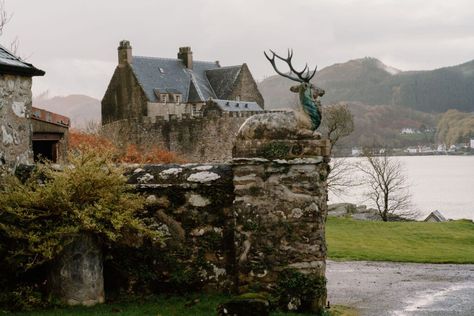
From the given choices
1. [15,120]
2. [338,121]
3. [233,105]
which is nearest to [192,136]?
[233,105]

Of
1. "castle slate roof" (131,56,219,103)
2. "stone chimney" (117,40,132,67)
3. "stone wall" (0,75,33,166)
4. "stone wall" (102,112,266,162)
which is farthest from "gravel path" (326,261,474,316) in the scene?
"stone chimney" (117,40,132,67)

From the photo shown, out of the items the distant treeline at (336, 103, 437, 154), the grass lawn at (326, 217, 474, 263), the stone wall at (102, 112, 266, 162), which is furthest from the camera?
the distant treeline at (336, 103, 437, 154)

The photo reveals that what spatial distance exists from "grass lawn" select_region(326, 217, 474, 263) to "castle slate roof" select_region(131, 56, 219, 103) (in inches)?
1036

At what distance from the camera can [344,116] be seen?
42.9 m

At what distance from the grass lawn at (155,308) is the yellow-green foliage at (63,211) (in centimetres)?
63

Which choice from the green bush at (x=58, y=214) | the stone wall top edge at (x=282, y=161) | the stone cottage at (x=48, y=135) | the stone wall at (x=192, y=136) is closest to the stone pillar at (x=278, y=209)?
the stone wall top edge at (x=282, y=161)

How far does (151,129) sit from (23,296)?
36.1 metres

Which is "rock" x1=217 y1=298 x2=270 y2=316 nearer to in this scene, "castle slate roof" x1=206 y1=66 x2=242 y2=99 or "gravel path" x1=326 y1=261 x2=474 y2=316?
"gravel path" x1=326 y1=261 x2=474 y2=316

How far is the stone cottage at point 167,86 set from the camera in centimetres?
5178

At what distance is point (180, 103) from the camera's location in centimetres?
5244

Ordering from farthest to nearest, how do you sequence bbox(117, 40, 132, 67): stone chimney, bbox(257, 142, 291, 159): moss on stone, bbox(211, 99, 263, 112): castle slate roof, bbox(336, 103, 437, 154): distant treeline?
bbox(336, 103, 437, 154): distant treeline < bbox(117, 40, 132, 67): stone chimney < bbox(211, 99, 263, 112): castle slate roof < bbox(257, 142, 291, 159): moss on stone

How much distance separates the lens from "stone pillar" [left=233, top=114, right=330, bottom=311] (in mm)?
6930

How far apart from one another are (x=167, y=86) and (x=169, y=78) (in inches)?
41.0

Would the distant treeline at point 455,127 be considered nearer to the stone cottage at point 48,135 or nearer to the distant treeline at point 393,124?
the distant treeline at point 393,124
